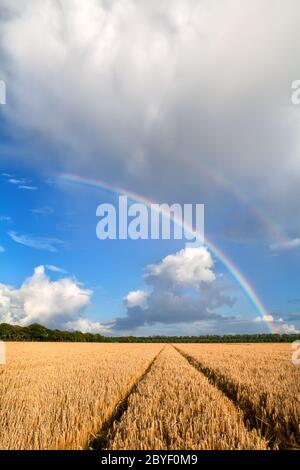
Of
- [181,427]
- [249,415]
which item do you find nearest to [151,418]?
→ [181,427]

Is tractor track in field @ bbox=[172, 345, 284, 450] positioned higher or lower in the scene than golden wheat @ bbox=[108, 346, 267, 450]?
lower

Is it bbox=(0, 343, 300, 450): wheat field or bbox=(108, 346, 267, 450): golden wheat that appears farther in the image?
bbox=(0, 343, 300, 450): wheat field

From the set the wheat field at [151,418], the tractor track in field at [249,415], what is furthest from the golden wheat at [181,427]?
the tractor track in field at [249,415]

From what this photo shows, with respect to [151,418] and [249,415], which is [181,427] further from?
[249,415]

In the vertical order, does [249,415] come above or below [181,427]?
below

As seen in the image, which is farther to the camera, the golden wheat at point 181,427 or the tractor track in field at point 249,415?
the tractor track in field at point 249,415

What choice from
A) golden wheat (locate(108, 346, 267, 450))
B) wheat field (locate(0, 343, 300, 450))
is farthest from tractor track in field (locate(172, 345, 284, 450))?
golden wheat (locate(108, 346, 267, 450))

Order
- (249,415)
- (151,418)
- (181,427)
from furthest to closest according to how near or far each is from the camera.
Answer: (249,415) → (151,418) → (181,427)

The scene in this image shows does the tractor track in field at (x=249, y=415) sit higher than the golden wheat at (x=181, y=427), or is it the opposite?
→ the golden wheat at (x=181, y=427)

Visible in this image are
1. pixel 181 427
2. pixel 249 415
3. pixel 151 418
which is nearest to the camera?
pixel 181 427

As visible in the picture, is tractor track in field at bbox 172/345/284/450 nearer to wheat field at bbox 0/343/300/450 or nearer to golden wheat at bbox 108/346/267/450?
wheat field at bbox 0/343/300/450

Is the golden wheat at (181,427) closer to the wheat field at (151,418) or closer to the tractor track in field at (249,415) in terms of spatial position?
the wheat field at (151,418)
